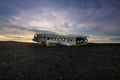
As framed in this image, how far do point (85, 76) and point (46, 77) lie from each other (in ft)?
8.01

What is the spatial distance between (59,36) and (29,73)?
31317mm

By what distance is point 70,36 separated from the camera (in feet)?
145

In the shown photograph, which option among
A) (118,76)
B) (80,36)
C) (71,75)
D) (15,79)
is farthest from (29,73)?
(80,36)

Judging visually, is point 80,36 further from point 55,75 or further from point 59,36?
point 55,75

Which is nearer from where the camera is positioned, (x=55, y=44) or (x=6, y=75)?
(x=6, y=75)

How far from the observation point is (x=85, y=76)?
323 inches

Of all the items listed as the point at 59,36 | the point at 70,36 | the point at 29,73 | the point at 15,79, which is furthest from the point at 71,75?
the point at 70,36

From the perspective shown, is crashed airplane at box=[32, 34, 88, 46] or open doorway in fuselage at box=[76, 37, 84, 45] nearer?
crashed airplane at box=[32, 34, 88, 46]

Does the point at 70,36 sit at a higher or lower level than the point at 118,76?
higher

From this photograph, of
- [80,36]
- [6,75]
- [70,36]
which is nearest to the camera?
[6,75]

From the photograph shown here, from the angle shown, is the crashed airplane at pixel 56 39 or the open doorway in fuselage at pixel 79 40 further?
the open doorway in fuselage at pixel 79 40

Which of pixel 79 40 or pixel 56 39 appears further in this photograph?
pixel 79 40

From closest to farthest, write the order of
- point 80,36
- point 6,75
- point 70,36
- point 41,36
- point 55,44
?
point 6,75 < point 41,36 < point 55,44 < point 70,36 < point 80,36

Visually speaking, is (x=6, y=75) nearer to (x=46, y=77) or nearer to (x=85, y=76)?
(x=46, y=77)
